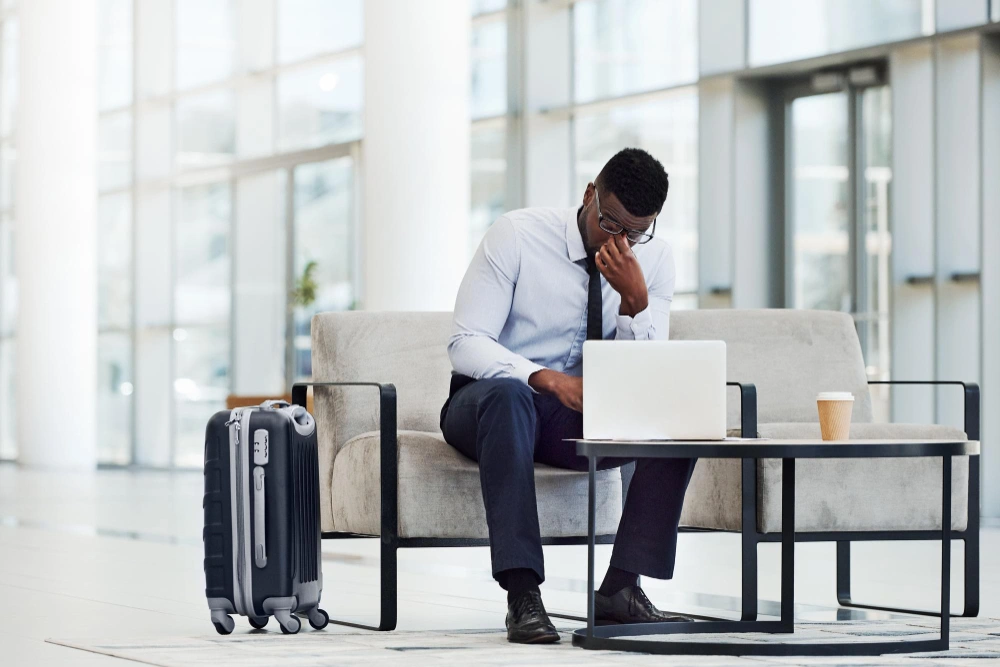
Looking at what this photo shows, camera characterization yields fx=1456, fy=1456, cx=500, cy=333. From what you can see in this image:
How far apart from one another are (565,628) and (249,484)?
740 mm

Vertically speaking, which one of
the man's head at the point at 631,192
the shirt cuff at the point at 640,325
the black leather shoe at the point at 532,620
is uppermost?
the man's head at the point at 631,192

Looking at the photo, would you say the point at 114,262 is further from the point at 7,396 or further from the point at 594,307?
the point at 594,307

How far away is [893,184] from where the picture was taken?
7.06 meters

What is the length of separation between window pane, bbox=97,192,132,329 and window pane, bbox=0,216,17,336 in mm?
2074

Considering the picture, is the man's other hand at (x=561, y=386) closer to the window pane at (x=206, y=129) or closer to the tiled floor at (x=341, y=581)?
the tiled floor at (x=341, y=581)

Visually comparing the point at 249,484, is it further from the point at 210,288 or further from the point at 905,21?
the point at 210,288

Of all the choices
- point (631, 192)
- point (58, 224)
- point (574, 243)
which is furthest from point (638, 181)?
point (58, 224)

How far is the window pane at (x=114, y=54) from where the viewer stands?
1316 centimetres

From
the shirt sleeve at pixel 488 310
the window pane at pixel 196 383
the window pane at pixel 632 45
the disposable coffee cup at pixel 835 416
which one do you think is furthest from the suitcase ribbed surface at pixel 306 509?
the window pane at pixel 196 383

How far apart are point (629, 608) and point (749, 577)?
0.29 meters

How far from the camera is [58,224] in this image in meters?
12.0

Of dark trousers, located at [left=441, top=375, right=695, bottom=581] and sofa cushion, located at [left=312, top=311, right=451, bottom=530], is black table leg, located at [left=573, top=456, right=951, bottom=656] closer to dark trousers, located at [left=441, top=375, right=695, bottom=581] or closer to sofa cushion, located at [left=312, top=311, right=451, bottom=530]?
dark trousers, located at [left=441, top=375, right=695, bottom=581]

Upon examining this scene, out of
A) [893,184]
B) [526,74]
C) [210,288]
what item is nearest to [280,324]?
[210,288]

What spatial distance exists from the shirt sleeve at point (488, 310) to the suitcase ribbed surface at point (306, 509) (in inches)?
14.3
